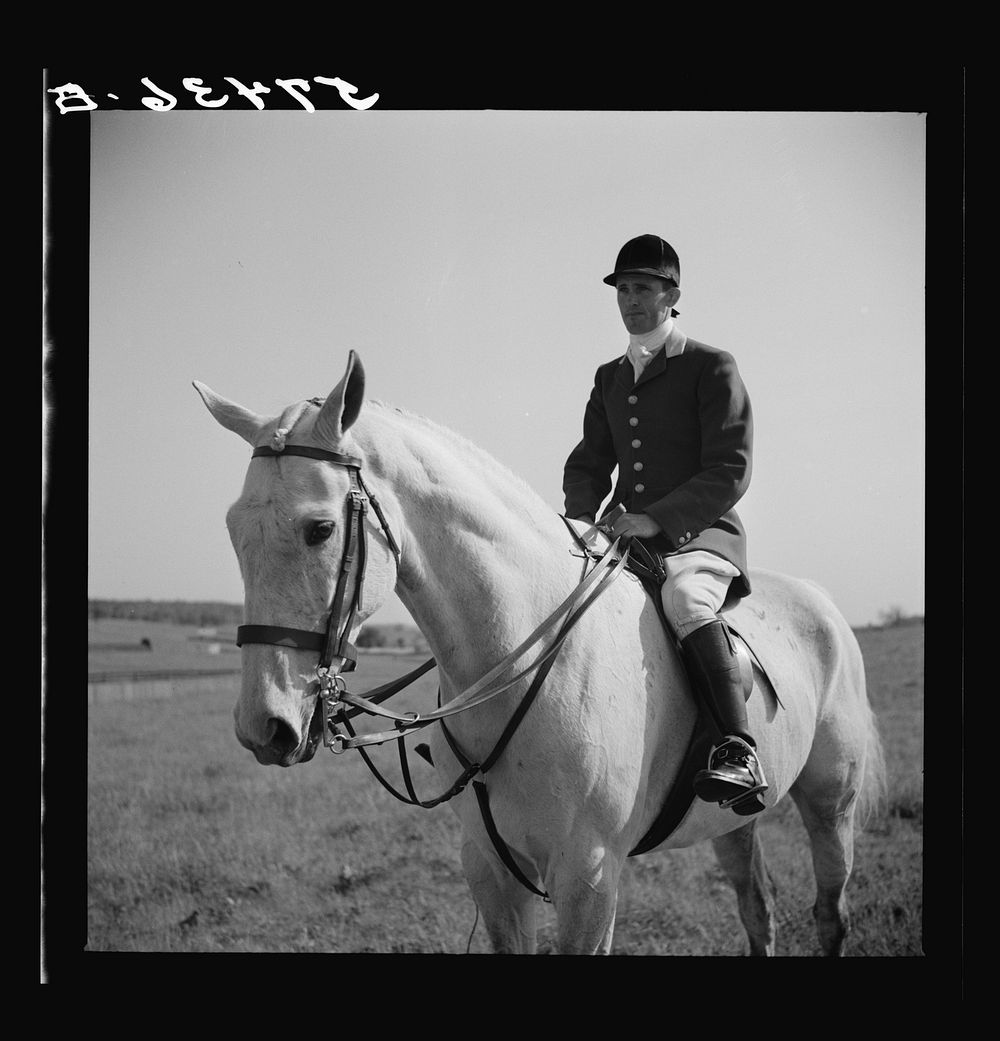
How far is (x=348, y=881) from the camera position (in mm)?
5078

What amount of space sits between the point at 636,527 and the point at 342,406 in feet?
3.87

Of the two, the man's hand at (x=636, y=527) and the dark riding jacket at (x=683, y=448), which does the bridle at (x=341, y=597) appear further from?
the dark riding jacket at (x=683, y=448)

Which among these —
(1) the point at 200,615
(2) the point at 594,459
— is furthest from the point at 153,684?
(2) the point at 594,459

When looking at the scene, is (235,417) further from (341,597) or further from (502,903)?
(502,903)

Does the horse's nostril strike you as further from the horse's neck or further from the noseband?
the horse's neck

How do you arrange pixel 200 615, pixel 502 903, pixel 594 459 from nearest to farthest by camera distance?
pixel 502 903 → pixel 594 459 → pixel 200 615

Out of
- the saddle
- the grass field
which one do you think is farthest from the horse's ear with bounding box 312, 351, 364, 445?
the grass field

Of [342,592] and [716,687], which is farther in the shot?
[716,687]

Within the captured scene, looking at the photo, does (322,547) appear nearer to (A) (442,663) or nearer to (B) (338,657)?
(B) (338,657)

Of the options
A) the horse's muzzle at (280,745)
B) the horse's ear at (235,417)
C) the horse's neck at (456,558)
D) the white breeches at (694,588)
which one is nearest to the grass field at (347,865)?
the white breeches at (694,588)

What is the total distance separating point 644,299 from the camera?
11.0 feet

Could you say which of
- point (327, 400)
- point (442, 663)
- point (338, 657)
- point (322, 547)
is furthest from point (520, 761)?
point (327, 400)

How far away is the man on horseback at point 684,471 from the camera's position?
2883mm

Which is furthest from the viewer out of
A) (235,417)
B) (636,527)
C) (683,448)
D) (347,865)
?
(347,865)
